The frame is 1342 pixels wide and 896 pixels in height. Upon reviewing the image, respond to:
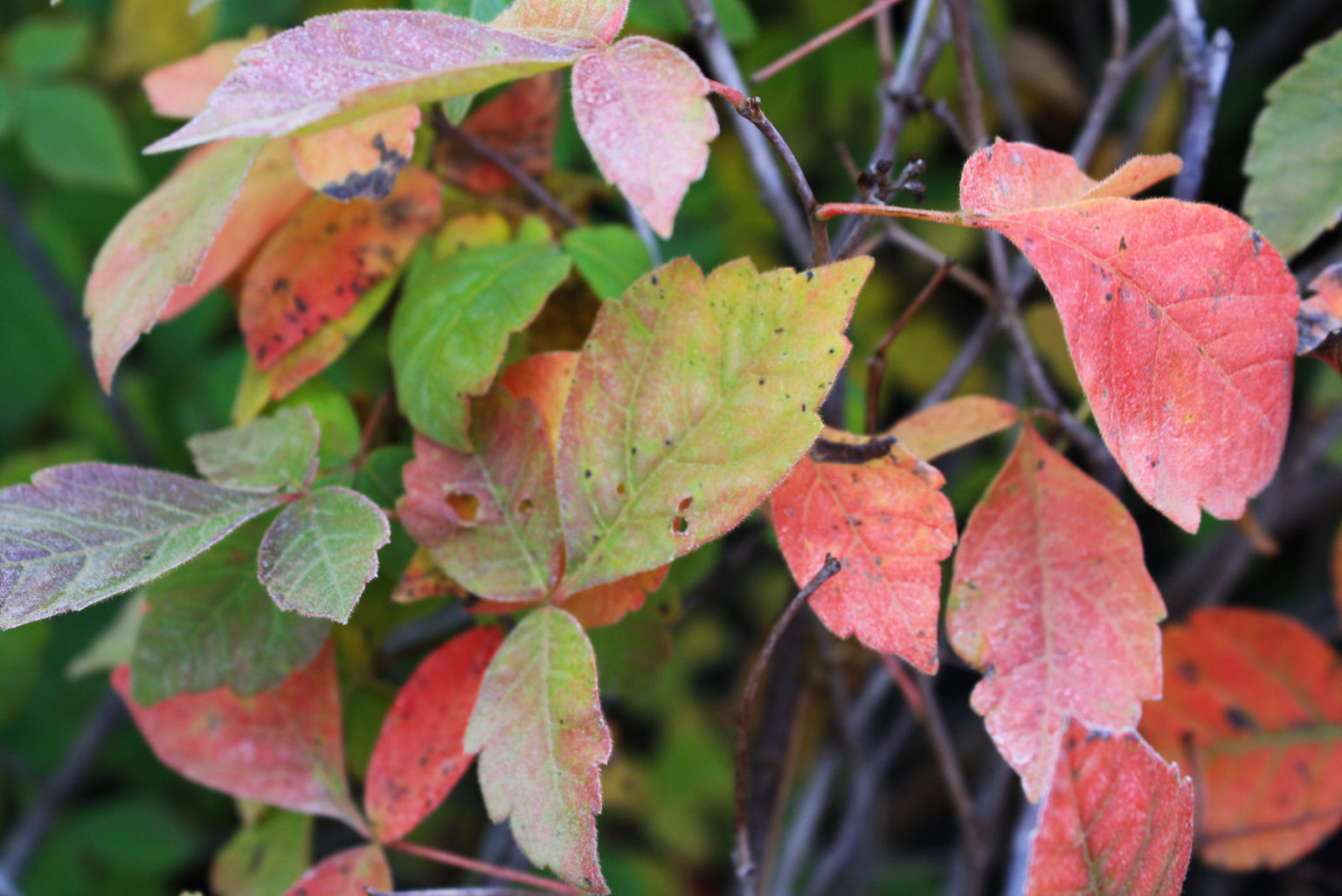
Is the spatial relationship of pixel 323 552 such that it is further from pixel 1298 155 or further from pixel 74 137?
pixel 74 137

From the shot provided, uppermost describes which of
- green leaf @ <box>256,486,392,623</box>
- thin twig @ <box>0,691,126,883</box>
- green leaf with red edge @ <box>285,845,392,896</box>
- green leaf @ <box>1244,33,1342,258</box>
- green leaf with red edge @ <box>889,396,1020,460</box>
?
green leaf @ <box>1244,33,1342,258</box>

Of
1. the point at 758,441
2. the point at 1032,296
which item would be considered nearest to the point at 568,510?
the point at 758,441

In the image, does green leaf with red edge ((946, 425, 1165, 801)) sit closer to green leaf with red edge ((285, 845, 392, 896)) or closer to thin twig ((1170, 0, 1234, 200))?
thin twig ((1170, 0, 1234, 200))

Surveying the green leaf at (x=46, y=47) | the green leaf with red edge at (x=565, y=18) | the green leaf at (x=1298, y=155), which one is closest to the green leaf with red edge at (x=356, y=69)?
the green leaf with red edge at (x=565, y=18)

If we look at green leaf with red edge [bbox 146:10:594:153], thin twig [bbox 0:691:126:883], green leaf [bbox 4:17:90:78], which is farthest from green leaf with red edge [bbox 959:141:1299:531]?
green leaf [bbox 4:17:90:78]

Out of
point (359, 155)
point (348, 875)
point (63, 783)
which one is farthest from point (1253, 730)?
point (63, 783)

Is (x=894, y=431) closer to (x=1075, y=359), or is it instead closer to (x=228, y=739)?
(x=1075, y=359)
